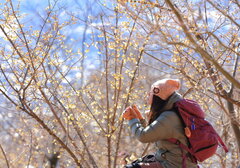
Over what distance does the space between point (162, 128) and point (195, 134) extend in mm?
251

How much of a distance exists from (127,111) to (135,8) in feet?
6.59

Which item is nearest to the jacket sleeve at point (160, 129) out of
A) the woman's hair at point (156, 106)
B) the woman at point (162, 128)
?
the woman at point (162, 128)

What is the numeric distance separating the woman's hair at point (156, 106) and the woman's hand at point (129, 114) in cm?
14

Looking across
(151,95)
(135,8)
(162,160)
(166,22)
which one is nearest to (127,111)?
(151,95)

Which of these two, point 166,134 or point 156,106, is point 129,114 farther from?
point 166,134

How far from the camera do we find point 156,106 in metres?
2.58

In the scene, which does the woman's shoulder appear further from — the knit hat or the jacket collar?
the knit hat

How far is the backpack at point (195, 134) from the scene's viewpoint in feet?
7.64

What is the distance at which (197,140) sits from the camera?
233cm

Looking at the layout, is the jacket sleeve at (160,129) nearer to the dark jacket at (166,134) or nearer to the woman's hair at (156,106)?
the dark jacket at (166,134)

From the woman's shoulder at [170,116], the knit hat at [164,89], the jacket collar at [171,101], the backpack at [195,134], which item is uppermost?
the knit hat at [164,89]

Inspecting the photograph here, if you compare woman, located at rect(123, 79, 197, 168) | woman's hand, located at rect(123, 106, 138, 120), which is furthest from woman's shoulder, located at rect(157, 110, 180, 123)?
woman's hand, located at rect(123, 106, 138, 120)

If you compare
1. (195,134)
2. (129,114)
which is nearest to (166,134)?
(195,134)

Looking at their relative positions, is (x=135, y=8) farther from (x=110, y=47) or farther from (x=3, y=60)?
(x=3, y=60)
